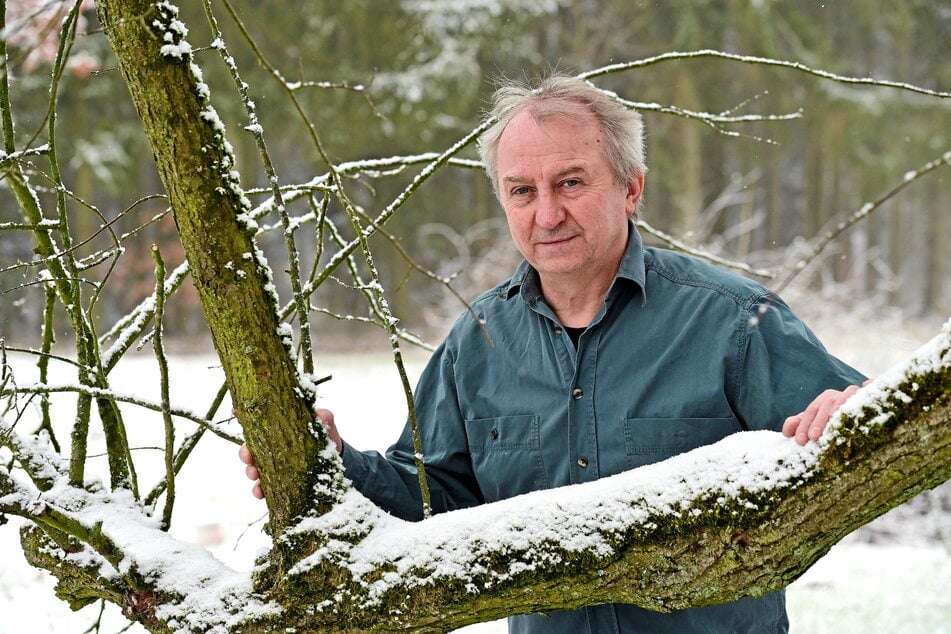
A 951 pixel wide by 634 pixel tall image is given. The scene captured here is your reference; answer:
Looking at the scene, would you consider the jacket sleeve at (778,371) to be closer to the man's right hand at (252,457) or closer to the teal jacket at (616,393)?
the teal jacket at (616,393)

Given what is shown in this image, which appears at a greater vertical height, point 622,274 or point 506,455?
point 622,274

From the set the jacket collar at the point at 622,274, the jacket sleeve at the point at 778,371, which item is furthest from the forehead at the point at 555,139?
the jacket sleeve at the point at 778,371

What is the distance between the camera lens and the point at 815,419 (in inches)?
52.6

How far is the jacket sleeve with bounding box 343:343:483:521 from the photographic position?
6.68ft

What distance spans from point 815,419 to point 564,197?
0.92m

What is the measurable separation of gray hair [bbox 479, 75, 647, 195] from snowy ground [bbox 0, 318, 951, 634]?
1627 mm

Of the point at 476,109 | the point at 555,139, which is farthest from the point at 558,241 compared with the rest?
the point at 476,109

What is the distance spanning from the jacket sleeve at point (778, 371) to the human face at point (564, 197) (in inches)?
15.3

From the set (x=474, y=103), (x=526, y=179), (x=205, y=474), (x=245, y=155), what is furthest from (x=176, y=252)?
(x=526, y=179)

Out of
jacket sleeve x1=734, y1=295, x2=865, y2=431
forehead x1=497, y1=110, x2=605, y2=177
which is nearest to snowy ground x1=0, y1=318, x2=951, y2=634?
forehead x1=497, y1=110, x2=605, y2=177

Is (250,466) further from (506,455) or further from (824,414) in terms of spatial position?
(824,414)

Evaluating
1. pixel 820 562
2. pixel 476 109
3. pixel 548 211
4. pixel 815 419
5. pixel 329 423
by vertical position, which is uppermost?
pixel 476 109

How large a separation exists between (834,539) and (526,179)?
112 centimetres

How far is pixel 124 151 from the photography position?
15242mm
